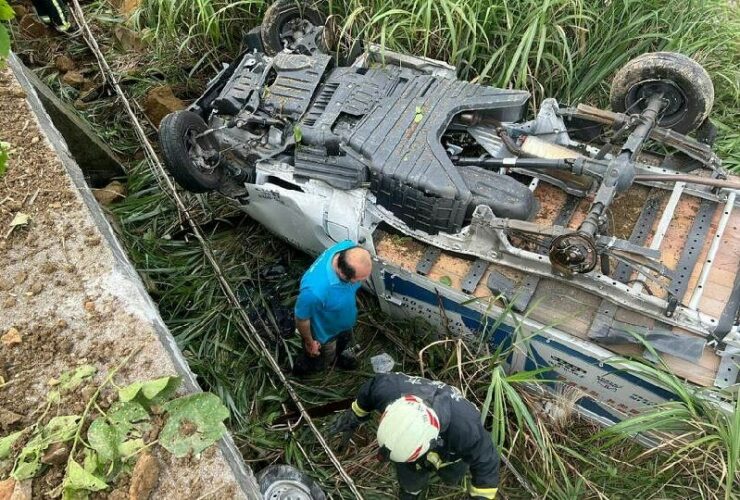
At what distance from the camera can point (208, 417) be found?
7.50 ft

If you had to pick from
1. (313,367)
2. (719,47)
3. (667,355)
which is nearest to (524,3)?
(719,47)

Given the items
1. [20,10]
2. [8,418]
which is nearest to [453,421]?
[8,418]

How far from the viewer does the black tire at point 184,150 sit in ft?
13.1

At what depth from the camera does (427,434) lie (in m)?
2.66

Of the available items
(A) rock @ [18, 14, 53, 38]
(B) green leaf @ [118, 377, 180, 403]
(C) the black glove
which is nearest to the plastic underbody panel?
(C) the black glove

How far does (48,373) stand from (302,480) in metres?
1.51

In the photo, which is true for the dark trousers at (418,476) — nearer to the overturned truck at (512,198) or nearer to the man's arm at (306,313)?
the overturned truck at (512,198)

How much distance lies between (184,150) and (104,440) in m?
2.31

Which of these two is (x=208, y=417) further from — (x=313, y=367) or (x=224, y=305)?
(x=224, y=305)

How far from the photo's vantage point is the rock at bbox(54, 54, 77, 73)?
6043mm

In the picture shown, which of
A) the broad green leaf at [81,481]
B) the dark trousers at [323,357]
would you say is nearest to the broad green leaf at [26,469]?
the broad green leaf at [81,481]

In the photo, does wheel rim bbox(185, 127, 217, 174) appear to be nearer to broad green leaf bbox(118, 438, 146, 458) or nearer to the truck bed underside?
the truck bed underside

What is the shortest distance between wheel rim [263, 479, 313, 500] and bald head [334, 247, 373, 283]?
1187 millimetres

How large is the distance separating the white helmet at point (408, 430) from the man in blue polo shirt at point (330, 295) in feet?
2.81
